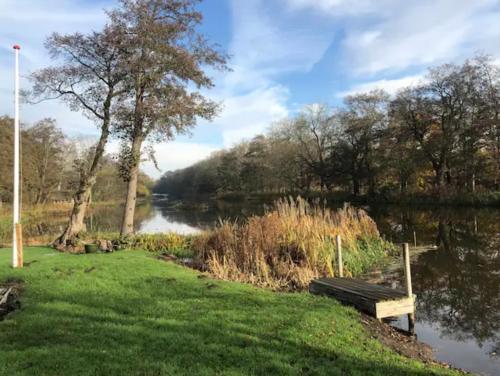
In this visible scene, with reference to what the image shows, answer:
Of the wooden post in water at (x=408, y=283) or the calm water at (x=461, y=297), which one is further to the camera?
the wooden post in water at (x=408, y=283)

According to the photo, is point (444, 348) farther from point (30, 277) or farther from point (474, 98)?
point (474, 98)

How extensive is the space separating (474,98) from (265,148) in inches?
1262

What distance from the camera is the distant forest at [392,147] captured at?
32.3 meters

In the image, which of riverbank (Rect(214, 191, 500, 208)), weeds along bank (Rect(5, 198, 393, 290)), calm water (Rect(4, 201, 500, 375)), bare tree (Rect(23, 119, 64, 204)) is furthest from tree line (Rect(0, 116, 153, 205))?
calm water (Rect(4, 201, 500, 375))

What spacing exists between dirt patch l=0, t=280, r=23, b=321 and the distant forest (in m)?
32.8

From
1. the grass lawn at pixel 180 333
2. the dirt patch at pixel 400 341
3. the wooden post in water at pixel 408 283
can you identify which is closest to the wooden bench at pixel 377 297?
the wooden post in water at pixel 408 283

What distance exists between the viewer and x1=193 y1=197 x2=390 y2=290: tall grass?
9.44 meters

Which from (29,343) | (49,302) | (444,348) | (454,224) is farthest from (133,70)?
(454,224)

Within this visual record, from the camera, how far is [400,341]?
5906mm

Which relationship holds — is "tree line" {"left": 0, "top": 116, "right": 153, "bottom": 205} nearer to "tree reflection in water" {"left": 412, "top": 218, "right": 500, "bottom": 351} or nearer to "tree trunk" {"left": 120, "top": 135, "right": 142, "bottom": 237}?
"tree trunk" {"left": 120, "top": 135, "right": 142, "bottom": 237}

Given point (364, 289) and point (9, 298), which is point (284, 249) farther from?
point (9, 298)

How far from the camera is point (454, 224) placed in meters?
22.0

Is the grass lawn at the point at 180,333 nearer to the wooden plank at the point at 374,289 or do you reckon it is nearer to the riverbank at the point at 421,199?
the wooden plank at the point at 374,289

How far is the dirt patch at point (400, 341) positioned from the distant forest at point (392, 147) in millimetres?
29779
